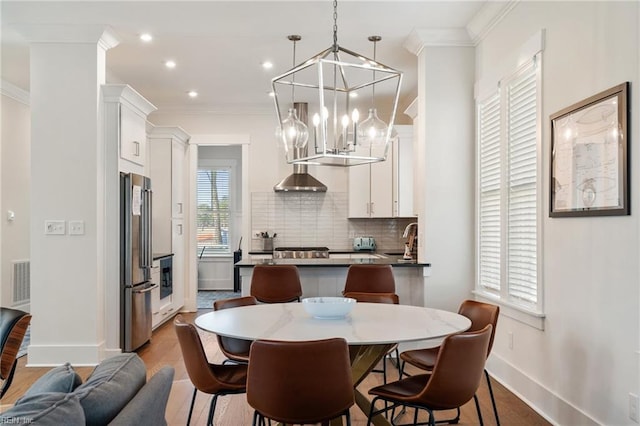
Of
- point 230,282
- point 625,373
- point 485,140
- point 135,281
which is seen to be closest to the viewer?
point 625,373

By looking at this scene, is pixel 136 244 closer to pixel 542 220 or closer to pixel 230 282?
pixel 542 220

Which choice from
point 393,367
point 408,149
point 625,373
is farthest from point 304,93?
point 625,373

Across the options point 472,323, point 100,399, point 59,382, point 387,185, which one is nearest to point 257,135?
point 387,185

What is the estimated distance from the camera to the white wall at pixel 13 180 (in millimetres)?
5719

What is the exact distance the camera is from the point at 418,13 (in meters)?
3.98

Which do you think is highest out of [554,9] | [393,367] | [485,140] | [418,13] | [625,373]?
[418,13]

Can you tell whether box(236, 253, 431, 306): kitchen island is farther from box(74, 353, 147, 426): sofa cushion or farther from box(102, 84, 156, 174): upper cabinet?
box(74, 353, 147, 426): sofa cushion

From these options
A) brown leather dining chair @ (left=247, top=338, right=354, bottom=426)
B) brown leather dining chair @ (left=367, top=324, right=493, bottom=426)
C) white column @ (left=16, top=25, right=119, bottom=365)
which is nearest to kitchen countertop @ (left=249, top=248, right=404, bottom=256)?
white column @ (left=16, top=25, right=119, bottom=365)

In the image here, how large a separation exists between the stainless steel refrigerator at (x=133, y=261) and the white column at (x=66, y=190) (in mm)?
225

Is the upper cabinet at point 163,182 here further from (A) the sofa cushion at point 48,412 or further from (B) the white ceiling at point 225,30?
(A) the sofa cushion at point 48,412

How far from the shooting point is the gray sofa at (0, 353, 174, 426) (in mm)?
1092

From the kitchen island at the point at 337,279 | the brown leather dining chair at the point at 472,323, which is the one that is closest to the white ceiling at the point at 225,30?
the kitchen island at the point at 337,279

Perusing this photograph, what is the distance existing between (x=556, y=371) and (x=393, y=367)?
154 cm

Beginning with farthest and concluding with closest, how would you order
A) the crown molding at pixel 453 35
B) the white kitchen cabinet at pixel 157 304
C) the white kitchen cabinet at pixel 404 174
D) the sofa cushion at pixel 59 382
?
1. the white kitchen cabinet at pixel 404 174
2. the white kitchen cabinet at pixel 157 304
3. the crown molding at pixel 453 35
4. the sofa cushion at pixel 59 382
